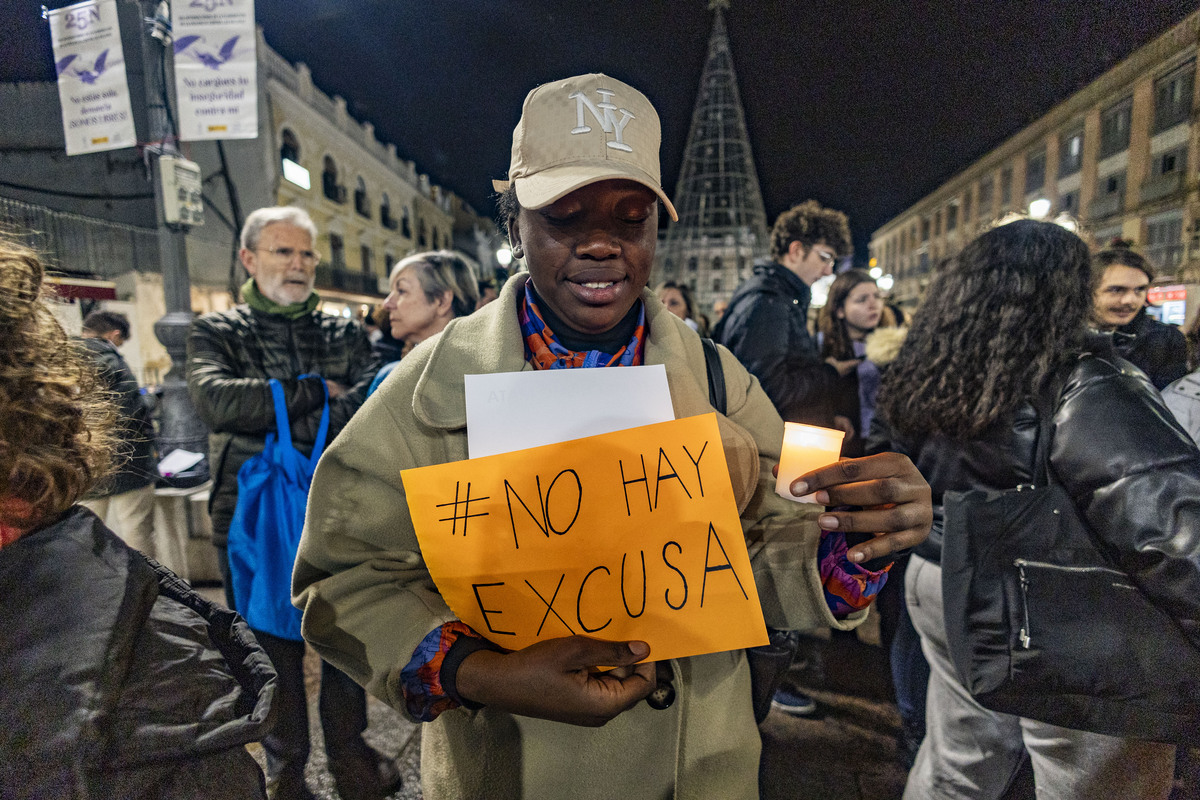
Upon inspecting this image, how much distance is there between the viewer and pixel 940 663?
5.56 feet

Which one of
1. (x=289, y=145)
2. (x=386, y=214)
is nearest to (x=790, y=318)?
(x=289, y=145)

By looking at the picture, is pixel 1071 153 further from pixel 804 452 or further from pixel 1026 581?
pixel 804 452

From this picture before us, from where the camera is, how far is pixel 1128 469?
121 cm

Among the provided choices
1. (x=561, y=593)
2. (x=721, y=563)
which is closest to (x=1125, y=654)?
(x=721, y=563)

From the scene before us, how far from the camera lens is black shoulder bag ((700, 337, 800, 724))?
1153 mm

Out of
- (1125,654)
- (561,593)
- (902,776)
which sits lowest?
(902,776)

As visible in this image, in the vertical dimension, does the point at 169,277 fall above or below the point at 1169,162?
below

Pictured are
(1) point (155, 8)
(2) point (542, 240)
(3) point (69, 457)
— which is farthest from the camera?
(1) point (155, 8)

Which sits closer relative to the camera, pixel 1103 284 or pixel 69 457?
pixel 69 457

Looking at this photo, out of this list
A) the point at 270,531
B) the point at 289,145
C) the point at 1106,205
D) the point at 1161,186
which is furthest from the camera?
the point at 289,145

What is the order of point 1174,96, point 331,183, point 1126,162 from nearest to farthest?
point 1174,96, point 1126,162, point 331,183

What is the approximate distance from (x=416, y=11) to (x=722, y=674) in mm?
5184

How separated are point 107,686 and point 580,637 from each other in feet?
2.14

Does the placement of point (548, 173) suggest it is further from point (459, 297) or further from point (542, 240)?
point (459, 297)
